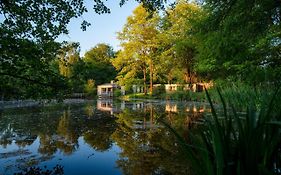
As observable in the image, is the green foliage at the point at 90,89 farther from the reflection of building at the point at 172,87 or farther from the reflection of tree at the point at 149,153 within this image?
the reflection of tree at the point at 149,153

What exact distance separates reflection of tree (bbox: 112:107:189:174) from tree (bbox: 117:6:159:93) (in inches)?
1031

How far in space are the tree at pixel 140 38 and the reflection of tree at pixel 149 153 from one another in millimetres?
26189

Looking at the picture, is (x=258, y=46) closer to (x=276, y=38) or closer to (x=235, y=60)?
(x=276, y=38)

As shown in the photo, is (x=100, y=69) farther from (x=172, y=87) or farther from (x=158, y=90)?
(x=172, y=87)

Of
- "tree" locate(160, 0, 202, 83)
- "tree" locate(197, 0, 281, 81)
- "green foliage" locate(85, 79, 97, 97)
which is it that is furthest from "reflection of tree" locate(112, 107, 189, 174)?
"green foliage" locate(85, 79, 97, 97)

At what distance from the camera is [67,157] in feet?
18.5

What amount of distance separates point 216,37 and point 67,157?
906cm

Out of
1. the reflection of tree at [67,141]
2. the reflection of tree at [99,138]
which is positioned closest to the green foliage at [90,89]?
the reflection of tree at [99,138]

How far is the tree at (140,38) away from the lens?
33.8 metres

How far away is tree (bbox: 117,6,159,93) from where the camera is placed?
111ft

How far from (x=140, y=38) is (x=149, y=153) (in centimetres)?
2984

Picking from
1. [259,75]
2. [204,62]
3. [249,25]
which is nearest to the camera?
[249,25]

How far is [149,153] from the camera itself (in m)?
5.63

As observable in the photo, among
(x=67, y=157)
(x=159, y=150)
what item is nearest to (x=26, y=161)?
(x=67, y=157)
